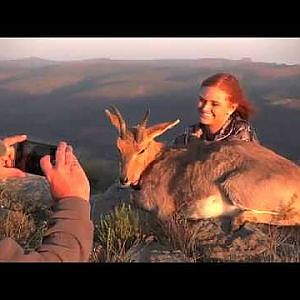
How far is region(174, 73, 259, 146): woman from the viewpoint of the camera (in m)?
6.41

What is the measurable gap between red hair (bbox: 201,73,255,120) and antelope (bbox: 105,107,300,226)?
34 centimetres

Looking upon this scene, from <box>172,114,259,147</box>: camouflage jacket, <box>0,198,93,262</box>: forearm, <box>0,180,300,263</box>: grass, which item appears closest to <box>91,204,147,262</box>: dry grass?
<box>0,180,300,263</box>: grass

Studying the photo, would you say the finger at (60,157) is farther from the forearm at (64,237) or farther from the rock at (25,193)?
the rock at (25,193)

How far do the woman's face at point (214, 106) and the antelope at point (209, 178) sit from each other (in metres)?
0.25

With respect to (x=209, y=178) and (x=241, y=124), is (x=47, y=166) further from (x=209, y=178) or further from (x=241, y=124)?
(x=241, y=124)

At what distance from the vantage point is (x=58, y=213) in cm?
232

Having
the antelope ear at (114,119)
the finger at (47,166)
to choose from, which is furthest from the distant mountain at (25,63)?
the finger at (47,166)

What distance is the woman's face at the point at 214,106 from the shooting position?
21.0 feet

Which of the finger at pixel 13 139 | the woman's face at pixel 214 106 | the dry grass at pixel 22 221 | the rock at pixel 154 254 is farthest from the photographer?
the woman's face at pixel 214 106

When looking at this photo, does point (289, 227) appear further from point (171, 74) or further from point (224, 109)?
point (171, 74)

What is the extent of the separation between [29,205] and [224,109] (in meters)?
2.08

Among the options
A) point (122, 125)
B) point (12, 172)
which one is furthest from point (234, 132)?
point (12, 172)

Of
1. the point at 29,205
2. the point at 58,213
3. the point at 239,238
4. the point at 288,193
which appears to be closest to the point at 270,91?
the point at 288,193

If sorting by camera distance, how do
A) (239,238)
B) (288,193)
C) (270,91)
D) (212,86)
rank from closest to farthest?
1. (239,238)
2. (288,193)
3. (212,86)
4. (270,91)
